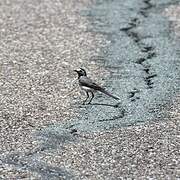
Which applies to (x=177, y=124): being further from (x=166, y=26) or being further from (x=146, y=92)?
(x=166, y=26)

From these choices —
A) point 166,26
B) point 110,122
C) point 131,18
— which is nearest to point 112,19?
point 131,18

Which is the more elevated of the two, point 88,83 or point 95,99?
point 88,83

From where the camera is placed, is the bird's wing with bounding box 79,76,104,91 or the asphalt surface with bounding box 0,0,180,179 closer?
the asphalt surface with bounding box 0,0,180,179

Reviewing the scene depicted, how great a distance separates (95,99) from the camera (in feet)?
31.3

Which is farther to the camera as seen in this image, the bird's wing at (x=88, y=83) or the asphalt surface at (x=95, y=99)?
the bird's wing at (x=88, y=83)

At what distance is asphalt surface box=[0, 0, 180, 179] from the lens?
714 centimetres

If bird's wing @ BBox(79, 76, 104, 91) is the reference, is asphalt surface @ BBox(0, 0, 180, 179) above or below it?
below

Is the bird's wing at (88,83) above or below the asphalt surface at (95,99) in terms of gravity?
above

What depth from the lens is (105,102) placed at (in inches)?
369

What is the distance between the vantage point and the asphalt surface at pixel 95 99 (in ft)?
23.4

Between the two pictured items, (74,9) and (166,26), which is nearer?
(166,26)

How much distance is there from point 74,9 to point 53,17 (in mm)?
938

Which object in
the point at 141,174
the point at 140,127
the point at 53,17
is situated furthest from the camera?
the point at 53,17

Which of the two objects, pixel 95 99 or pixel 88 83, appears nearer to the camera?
Answer: pixel 88 83
